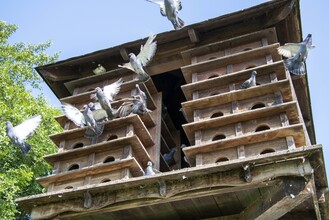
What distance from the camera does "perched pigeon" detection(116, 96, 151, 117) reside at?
786 centimetres

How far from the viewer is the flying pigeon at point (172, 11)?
28.3ft

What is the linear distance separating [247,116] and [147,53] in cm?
→ 221

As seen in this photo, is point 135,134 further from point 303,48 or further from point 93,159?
point 303,48

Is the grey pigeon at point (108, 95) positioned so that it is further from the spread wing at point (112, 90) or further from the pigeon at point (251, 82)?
the pigeon at point (251, 82)

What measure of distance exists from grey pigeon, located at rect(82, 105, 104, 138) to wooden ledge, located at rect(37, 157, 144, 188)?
685 mm

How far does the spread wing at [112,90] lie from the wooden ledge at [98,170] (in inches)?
51.5

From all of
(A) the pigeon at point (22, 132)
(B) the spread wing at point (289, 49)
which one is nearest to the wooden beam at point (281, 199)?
(B) the spread wing at point (289, 49)

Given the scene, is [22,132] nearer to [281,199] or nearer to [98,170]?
[98,170]

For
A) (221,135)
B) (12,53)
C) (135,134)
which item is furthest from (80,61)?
(12,53)

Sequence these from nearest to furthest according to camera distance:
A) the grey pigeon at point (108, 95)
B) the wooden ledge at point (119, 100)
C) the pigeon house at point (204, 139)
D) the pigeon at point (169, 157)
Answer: the pigeon house at point (204, 139) < the grey pigeon at point (108, 95) < the wooden ledge at point (119, 100) < the pigeon at point (169, 157)

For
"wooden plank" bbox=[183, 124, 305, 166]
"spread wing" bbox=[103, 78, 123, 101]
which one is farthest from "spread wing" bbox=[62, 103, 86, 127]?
"wooden plank" bbox=[183, 124, 305, 166]

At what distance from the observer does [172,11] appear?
28.5 feet

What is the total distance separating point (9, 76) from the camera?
13680 millimetres

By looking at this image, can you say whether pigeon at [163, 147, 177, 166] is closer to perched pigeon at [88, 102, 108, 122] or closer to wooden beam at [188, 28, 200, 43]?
perched pigeon at [88, 102, 108, 122]
